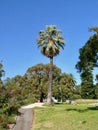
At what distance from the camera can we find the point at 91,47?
131 ft

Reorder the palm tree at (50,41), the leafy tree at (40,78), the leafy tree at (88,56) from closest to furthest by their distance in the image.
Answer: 1. the leafy tree at (88,56)
2. the palm tree at (50,41)
3. the leafy tree at (40,78)

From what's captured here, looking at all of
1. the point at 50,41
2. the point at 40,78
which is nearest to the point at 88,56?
the point at 50,41

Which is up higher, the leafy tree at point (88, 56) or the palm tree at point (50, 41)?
the palm tree at point (50, 41)

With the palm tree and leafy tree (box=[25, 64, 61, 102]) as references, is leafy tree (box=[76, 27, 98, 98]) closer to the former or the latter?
the palm tree

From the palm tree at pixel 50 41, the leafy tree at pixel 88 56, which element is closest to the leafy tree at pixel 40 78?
the palm tree at pixel 50 41

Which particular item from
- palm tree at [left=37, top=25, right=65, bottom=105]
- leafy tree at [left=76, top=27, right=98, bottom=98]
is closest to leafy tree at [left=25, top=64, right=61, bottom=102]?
palm tree at [left=37, top=25, right=65, bottom=105]

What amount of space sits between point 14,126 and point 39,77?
66257mm

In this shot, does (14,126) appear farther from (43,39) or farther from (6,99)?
(43,39)

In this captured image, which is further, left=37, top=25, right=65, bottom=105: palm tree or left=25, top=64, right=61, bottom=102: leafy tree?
left=25, top=64, right=61, bottom=102: leafy tree

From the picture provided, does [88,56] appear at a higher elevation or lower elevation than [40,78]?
lower

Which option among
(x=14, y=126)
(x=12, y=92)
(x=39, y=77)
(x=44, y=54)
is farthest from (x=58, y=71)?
(x=14, y=126)

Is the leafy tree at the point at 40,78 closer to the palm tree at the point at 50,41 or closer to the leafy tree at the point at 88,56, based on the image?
the palm tree at the point at 50,41

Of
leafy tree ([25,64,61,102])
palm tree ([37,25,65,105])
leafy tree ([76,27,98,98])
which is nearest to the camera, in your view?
A: leafy tree ([76,27,98,98])

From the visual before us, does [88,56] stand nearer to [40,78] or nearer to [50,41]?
[50,41]
